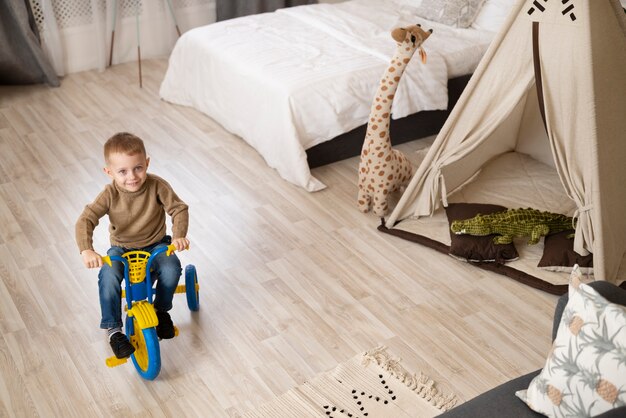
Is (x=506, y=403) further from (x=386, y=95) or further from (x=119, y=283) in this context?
(x=386, y=95)

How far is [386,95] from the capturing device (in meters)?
3.49

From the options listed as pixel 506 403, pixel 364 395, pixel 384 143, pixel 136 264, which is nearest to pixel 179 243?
pixel 136 264

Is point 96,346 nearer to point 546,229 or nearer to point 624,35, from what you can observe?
point 546,229

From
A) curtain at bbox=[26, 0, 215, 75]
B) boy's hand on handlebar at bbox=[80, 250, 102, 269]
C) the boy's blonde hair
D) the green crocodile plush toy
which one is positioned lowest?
curtain at bbox=[26, 0, 215, 75]

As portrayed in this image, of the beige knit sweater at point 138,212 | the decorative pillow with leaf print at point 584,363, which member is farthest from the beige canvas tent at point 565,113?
the beige knit sweater at point 138,212

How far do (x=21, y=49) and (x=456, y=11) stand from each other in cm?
276

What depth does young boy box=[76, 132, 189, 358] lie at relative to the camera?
252cm

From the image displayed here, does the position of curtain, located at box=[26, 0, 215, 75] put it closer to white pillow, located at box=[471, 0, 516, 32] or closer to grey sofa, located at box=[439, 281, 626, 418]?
white pillow, located at box=[471, 0, 516, 32]

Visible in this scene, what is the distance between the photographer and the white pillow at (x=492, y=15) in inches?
179

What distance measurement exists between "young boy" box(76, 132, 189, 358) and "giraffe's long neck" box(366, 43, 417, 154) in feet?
3.94

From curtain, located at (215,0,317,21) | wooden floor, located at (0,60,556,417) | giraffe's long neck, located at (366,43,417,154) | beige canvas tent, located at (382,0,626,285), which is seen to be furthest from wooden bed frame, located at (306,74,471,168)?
curtain, located at (215,0,317,21)

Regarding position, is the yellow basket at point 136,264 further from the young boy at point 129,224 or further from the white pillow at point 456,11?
the white pillow at point 456,11

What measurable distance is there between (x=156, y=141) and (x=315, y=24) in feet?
3.95

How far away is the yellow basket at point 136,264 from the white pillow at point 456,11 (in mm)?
2760
